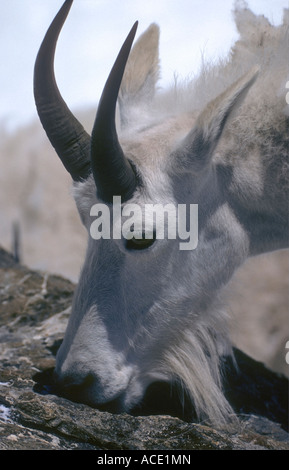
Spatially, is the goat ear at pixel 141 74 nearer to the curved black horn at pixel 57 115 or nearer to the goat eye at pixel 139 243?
the curved black horn at pixel 57 115

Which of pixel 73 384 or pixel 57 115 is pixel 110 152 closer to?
pixel 57 115

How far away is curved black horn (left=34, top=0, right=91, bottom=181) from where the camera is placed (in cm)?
256

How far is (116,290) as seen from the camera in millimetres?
2719

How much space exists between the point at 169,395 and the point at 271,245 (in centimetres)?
103

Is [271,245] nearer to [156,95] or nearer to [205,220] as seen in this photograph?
[205,220]

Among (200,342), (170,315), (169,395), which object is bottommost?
(169,395)

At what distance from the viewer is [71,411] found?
2547 mm

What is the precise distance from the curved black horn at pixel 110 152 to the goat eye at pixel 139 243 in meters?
0.20

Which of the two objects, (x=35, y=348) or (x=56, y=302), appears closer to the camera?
(x=35, y=348)

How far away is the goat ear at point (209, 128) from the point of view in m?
2.58

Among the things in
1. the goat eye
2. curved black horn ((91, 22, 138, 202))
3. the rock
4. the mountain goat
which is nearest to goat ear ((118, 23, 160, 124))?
the mountain goat

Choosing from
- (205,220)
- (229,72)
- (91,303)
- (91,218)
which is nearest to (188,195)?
(205,220)

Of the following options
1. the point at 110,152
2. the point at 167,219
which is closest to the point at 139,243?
the point at 167,219

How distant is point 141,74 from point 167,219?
117 centimetres
